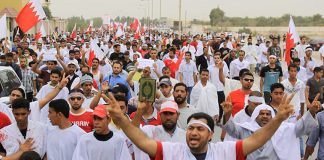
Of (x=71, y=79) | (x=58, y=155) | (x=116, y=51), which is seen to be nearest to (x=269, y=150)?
(x=58, y=155)

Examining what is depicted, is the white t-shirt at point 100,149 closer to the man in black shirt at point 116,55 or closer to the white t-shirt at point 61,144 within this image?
the white t-shirt at point 61,144

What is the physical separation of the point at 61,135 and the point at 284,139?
217 centimetres

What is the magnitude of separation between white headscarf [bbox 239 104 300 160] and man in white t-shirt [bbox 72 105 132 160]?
128 cm

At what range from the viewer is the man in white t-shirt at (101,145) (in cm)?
490

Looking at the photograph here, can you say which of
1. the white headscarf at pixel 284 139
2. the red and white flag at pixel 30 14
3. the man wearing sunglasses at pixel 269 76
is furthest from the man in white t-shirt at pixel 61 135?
the red and white flag at pixel 30 14

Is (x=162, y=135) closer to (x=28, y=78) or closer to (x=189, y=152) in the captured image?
(x=189, y=152)

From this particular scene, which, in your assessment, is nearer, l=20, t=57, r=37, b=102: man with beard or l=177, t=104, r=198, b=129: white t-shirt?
l=177, t=104, r=198, b=129: white t-shirt

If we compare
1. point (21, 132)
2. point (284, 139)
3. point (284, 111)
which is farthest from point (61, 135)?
point (284, 111)

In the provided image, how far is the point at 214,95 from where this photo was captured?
8.76 meters

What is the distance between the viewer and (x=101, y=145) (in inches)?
193

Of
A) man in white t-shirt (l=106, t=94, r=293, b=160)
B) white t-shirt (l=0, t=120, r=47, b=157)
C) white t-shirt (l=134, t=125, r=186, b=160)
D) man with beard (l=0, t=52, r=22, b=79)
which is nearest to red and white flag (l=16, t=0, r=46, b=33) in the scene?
man with beard (l=0, t=52, r=22, b=79)

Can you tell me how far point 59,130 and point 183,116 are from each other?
1.71 m

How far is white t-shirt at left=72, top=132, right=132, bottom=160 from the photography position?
4895 mm

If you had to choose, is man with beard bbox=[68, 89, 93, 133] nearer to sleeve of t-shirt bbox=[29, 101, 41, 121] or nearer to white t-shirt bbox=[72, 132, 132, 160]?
sleeve of t-shirt bbox=[29, 101, 41, 121]
